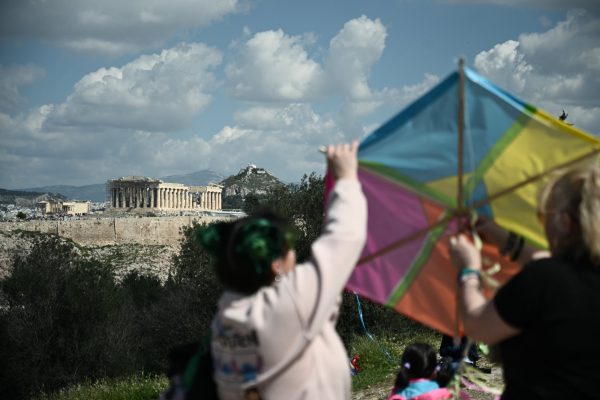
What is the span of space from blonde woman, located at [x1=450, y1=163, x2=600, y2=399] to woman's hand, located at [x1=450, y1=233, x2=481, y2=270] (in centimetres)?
20

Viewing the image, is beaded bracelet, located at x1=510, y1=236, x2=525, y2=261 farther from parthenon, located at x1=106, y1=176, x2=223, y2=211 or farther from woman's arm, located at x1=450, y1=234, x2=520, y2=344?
parthenon, located at x1=106, y1=176, x2=223, y2=211

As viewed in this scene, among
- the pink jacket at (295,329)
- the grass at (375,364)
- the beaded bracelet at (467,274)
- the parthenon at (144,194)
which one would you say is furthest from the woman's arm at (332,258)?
the parthenon at (144,194)

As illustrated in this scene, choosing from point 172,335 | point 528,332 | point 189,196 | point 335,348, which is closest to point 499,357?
point 528,332

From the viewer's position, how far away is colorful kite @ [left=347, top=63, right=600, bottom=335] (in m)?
2.92

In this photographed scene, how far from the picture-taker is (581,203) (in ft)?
7.58

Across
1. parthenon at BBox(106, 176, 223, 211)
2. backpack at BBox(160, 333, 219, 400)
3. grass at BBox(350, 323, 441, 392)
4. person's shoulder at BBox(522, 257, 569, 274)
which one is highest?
parthenon at BBox(106, 176, 223, 211)

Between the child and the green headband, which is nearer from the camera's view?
the green headband

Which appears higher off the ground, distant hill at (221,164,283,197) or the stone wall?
distant hill at (221,164,283,197)

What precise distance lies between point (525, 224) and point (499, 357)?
2.26ft

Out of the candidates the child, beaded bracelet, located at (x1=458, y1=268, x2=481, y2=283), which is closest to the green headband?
beaded bracelet, located at (x1=458, y1=268, x2=481, y2=283)

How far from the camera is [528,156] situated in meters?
2.96

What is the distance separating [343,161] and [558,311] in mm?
916

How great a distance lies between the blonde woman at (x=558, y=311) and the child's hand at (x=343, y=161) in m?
0.65

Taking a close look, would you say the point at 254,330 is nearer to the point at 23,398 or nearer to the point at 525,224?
the point at 525,224
